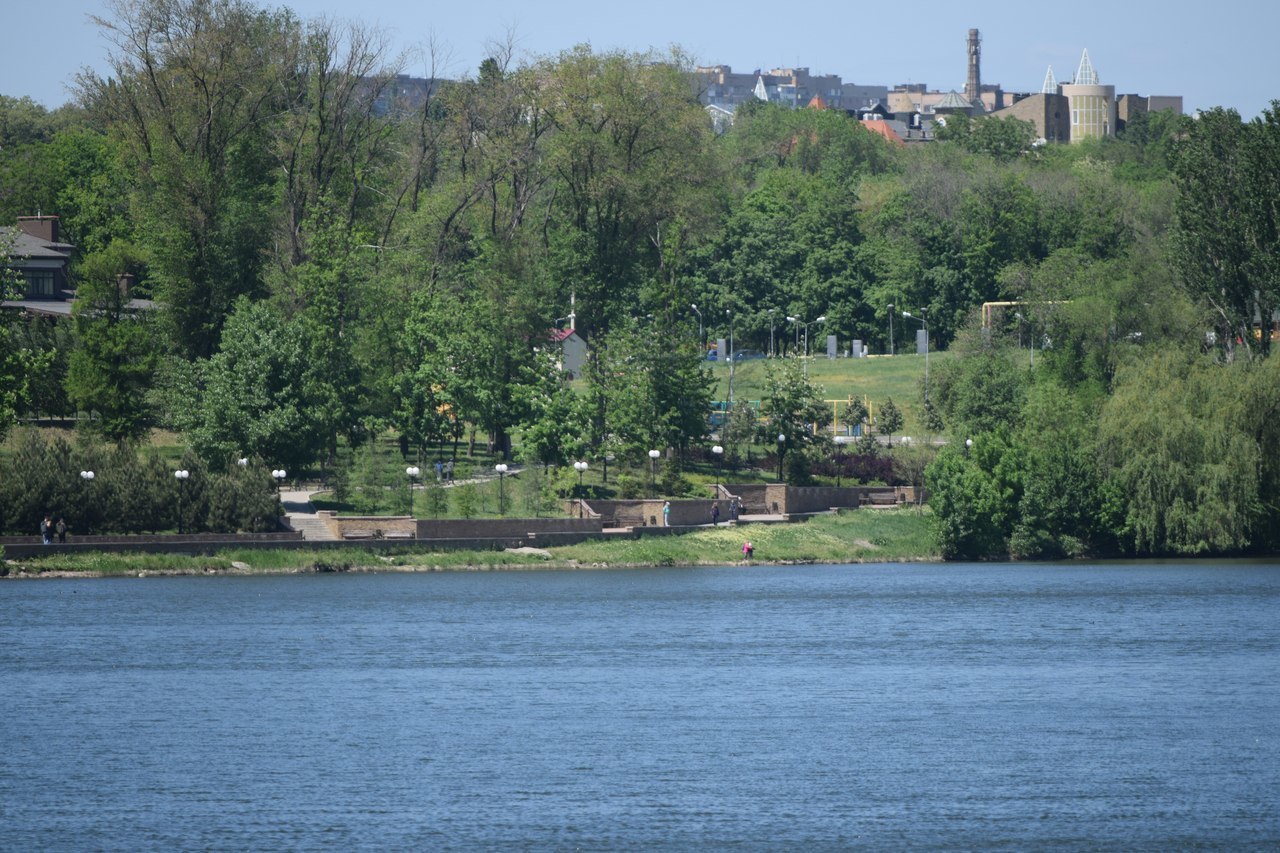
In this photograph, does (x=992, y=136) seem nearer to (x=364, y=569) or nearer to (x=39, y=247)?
(x=39, y=247)

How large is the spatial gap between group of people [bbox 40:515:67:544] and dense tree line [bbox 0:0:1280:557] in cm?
515

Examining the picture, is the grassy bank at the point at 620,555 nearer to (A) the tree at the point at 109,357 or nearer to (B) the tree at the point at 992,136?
(A) the tree at the point at 109,357

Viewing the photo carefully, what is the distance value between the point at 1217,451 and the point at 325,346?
109ft

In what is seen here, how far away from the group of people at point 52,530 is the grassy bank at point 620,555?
767 millimetres

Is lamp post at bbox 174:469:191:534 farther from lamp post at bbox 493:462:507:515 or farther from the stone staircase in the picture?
lamp post at bbox 493:462:507:515

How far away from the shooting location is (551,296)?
82500 millimetres

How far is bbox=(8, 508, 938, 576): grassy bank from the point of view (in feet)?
187

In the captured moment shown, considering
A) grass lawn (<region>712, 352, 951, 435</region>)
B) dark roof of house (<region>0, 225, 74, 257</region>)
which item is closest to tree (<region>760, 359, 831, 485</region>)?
grass lawn (<region>712, 352, 951, 435</region>)

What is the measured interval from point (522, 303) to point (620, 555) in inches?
673

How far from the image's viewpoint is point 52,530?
57.3 metres

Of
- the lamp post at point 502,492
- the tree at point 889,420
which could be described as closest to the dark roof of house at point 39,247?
the lamp post at point 502,492

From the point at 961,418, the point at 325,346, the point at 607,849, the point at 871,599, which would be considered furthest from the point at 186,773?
the point at 961,418

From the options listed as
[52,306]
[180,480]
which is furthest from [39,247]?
[180,480]

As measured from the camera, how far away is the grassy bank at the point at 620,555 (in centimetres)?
5688
